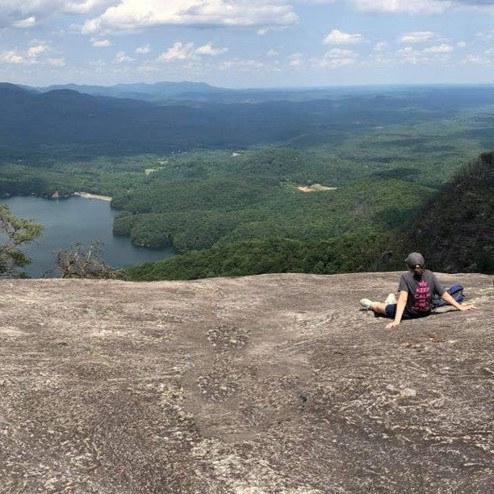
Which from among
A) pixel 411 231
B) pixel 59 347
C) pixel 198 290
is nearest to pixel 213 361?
pixel 59 347

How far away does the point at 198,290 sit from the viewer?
21828mm

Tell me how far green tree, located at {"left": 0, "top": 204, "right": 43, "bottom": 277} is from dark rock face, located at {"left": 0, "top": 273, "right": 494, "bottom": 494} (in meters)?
35.5

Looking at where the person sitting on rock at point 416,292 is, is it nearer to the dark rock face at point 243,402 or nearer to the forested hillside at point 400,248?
the dark rock face at point 243,402

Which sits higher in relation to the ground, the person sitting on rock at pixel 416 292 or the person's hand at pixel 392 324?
the person sitting on rock at pixel 416 292

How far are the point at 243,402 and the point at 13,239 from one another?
46196 mm

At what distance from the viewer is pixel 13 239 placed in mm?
52312

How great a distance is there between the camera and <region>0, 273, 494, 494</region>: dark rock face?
9.27 meters

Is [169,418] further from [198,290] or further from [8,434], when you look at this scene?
[198,290]

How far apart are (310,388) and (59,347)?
275 inches

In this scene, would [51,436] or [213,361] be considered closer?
[51,436]

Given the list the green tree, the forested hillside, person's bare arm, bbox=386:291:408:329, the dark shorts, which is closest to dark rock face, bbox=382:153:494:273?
the forested hillside

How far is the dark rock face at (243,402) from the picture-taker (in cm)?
927

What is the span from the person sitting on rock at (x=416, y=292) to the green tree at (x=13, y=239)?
141ft

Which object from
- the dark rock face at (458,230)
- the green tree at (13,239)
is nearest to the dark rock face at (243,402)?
the green tree at (13,239)
